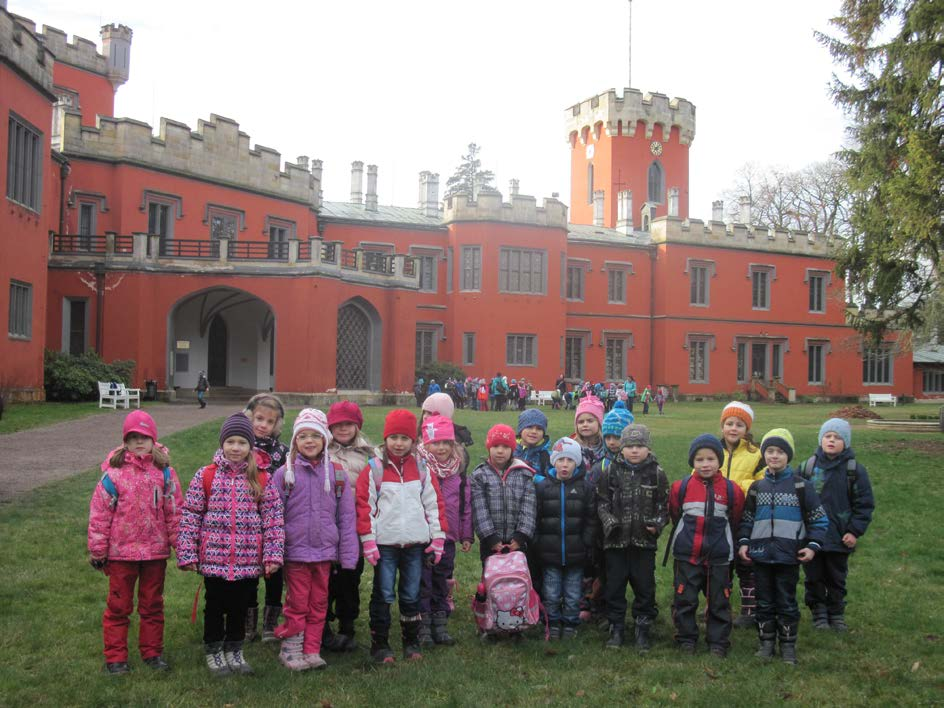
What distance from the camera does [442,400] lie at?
6.19 metres

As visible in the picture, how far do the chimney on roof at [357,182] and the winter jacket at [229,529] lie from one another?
33006 mm

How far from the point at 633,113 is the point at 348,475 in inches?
1629

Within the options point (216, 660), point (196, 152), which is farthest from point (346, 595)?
point (196, 152)

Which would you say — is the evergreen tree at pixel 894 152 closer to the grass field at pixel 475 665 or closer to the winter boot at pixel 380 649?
the grass field at pixel 475 665

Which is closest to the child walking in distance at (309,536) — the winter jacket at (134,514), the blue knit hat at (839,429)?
the winter jacket at (134,514)

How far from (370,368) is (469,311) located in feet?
22.9

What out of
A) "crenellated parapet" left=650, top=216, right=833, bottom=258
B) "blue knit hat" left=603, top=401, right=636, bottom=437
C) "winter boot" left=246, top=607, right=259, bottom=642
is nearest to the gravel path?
"winter boot" left=246, top=607, right=259, bottom=642

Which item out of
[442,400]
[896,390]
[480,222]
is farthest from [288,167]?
[896,390]

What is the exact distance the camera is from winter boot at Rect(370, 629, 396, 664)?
5.23 metres

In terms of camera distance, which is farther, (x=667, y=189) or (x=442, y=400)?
(x=667, y=189)

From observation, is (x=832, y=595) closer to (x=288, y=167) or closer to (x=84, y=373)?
(x=84, y=373)

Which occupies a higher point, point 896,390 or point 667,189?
point 667,189

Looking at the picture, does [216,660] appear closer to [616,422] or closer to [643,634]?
[643,634]

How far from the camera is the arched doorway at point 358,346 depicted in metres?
27.5
